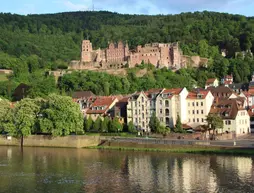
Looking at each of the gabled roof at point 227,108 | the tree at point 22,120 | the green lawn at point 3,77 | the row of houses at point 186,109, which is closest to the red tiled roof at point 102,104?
the row of houses at point 186,109

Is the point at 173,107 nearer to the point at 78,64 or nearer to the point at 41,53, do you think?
the point at 78,64

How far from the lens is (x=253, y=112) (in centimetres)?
7238

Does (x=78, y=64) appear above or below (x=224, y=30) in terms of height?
below

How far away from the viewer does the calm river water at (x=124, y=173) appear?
39.9 m

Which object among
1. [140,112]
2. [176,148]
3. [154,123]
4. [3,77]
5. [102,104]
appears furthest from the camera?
[3,77]

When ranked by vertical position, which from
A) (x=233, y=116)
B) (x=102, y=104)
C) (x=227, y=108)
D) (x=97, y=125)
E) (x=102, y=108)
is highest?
(x=102, y=104)

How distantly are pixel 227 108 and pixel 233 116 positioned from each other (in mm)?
2210

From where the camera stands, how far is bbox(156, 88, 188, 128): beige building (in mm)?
68625

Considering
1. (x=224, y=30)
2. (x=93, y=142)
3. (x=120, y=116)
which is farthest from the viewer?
(x=224, y=30)

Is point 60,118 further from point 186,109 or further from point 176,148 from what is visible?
point 186,109

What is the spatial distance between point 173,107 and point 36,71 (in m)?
63.9

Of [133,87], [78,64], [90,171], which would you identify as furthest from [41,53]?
[90,171]

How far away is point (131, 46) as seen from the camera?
158 meters

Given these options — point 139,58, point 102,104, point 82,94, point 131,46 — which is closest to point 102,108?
point 102,104
